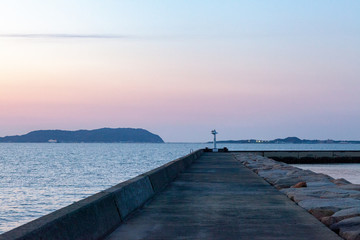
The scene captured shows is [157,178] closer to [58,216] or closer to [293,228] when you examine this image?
[293,228]

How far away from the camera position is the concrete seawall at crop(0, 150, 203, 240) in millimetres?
4566

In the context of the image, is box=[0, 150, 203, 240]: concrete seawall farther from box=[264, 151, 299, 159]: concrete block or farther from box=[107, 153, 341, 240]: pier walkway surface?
box=[264, 151, 299, 159]: concrete block

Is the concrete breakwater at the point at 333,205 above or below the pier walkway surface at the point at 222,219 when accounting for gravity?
above

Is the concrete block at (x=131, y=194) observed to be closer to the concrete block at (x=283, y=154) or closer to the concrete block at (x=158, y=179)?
the concrete block at (x=158, y=179)

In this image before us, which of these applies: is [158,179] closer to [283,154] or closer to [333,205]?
[333,205]

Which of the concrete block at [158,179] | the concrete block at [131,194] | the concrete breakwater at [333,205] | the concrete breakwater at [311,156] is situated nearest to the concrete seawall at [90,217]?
the concrete block at [131,194]

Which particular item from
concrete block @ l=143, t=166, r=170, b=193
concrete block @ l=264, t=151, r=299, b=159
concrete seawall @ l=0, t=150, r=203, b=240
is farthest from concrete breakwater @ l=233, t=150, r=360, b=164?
concrete seawall @ l=0, t=150, r=203, b=240

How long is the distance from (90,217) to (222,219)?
7.77 ft

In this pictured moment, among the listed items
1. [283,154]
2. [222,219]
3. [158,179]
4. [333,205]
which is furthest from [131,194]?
[283,154]

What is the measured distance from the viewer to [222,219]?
7.71 m

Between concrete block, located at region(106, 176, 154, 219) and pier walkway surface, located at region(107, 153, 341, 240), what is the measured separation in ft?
0.56

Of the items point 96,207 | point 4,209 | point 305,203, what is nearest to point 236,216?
point 305,203

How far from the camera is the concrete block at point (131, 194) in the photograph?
7998 mm

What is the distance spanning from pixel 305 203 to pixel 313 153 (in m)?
53.9
